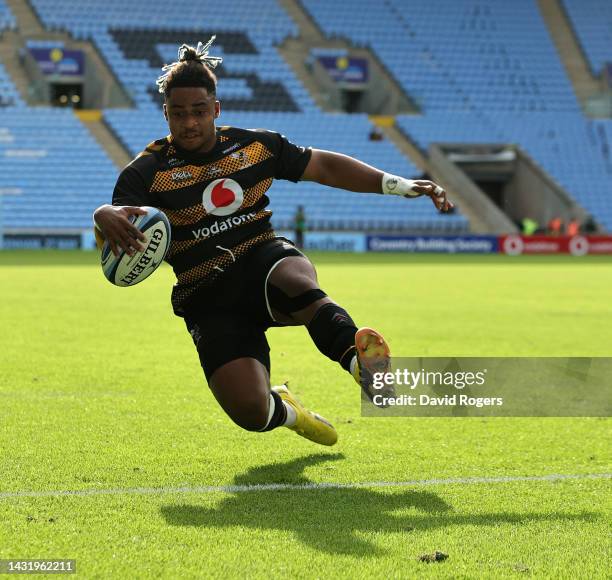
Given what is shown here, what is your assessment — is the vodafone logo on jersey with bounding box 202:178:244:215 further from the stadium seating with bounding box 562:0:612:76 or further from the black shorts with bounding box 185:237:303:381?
the stadium seating with bounding box 562:0:612:76

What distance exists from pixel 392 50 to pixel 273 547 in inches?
1699

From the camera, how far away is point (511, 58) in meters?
45.8

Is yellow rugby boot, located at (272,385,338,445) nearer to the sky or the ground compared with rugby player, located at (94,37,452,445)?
nearer to the ground

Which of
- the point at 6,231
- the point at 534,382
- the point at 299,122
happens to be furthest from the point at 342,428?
the point at 299,122

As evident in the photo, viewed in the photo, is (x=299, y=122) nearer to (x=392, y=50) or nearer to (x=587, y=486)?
(x=392, y=50)

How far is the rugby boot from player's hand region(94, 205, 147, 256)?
3.62 feet

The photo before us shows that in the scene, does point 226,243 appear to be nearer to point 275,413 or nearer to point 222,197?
point 222,197

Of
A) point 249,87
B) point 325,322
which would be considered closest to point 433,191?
point 325,322

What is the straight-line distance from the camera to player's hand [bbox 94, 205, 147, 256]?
14.8 feet

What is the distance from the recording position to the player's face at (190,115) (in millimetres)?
4992

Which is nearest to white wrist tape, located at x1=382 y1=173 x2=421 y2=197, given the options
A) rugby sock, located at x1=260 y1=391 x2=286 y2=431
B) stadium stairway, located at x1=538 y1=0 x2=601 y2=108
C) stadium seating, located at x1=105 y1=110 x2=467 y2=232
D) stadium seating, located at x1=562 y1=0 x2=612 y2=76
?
rugby sock, located at x1=260 y1=391 x2=286 y2=431

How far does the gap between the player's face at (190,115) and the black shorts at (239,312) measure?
64 centimetres

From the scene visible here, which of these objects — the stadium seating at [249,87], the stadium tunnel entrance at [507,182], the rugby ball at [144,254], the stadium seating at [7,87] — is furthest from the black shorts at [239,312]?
the stadium seating at [7,87]

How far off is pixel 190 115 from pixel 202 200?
1.40 feet
